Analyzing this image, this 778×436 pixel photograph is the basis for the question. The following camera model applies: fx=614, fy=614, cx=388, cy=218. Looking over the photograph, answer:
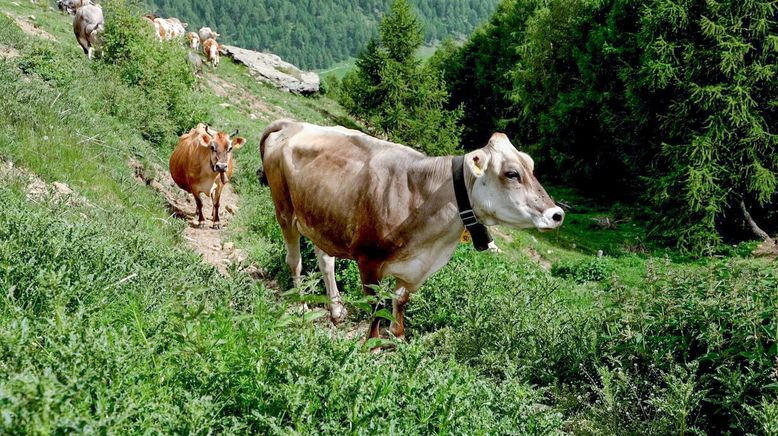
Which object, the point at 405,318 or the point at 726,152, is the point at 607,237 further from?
the point at 405,318

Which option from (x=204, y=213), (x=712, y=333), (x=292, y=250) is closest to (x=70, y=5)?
(x=204, y=213)

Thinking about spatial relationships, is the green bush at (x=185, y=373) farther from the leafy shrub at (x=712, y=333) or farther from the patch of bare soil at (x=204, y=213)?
the patch of bare soil at (x=204, y=213)

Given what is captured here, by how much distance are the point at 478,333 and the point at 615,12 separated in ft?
71.2

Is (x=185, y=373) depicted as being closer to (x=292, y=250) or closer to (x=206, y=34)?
(x=292, y=250)

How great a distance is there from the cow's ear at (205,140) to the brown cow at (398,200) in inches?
202

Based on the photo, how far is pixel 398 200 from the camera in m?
5.82

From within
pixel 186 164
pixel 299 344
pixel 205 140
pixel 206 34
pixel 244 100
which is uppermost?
pixel 299 344

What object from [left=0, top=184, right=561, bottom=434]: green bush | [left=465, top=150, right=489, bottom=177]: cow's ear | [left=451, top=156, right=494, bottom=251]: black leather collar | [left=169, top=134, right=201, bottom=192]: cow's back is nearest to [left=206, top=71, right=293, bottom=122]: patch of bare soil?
[left=169, top=134, right=201, bottom=192]: cow's back

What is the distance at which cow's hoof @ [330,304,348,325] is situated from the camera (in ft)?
21.8

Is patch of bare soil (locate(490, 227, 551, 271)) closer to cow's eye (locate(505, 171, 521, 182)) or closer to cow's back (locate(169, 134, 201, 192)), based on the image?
cow's back (locate(169, 134, 201, 192))

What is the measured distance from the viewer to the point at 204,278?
17.5 feet

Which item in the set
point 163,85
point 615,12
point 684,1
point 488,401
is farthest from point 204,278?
point 615,12

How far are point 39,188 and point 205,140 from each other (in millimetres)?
5039

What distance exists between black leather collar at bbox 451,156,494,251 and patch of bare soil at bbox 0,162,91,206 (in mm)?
3877
